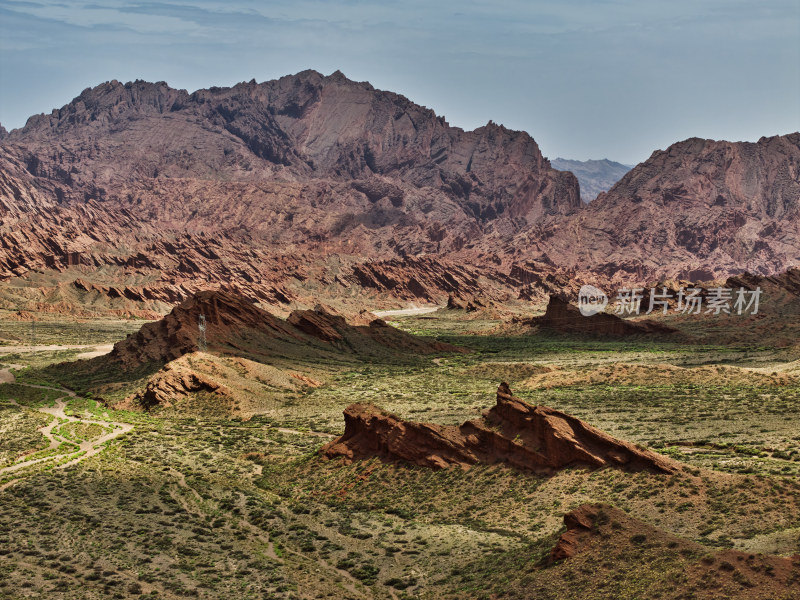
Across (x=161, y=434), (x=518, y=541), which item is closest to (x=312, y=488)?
(x=518, y=541)

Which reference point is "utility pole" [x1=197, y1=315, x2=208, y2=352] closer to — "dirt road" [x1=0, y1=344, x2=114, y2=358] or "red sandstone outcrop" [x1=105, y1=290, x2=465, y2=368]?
"red sandstone outcrop" [x1=105, y1=290, x2=465, y2=368]

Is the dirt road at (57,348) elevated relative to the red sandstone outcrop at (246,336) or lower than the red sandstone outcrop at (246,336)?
lower

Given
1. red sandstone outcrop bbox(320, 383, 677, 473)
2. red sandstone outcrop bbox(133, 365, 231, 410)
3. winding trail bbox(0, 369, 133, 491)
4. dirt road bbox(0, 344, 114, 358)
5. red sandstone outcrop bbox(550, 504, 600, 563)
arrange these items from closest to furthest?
red sandstone outcrop bbox(550, 504, 600, 563) → red sandstone outcrop bbox(320, 383, 677, 473) → winding trail bbox(0, 369, 133, 491) → red sandstone outcrop bbox(133, 365, 231, 410) → dirt road bbox(0, 344, 114, 358)

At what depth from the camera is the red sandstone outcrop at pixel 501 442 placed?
40.0 metres

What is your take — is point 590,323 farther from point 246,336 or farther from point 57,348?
point 57,348

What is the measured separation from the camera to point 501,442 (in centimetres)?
4416

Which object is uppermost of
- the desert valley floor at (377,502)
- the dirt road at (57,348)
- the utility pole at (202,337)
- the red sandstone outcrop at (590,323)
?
the red sandstone outcrop at (590,323)

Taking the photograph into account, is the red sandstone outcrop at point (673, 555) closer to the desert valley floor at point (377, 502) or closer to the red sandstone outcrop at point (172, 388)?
the desert valley floor at point (377, 502)

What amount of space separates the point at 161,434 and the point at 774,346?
3105 inches

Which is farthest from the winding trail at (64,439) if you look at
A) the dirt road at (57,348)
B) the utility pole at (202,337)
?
the dirt road at (57,348)

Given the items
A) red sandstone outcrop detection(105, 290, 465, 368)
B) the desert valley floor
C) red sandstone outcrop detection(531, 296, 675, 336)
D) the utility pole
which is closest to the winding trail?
the desert valley floor

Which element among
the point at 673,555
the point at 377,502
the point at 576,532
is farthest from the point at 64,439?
the point at 673,555

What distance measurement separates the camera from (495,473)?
4253 cm

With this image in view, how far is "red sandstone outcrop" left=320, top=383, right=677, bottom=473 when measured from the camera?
40.0 metres
